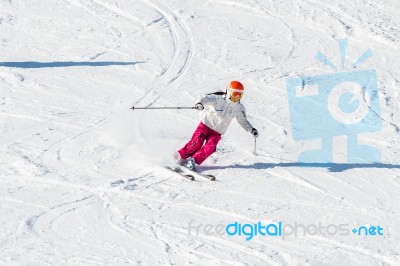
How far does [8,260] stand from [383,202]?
14.4 feet

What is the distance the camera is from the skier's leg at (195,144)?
9781mm

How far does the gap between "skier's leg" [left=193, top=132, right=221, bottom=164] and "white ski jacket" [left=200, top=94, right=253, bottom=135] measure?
94 millimetres

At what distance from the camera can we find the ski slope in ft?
25.0

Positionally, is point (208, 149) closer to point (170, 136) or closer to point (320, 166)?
point (170, 136)

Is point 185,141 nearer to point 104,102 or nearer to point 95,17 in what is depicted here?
point 104,102

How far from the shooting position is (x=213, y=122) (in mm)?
9727

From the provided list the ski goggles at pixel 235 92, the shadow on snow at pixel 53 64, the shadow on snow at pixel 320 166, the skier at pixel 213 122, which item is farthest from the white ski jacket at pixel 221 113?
the shadow on snow at pixel 53 64

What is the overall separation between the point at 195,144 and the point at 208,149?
19 cm

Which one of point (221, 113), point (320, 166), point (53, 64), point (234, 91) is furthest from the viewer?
point (53, 64)

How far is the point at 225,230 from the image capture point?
7.92 meters

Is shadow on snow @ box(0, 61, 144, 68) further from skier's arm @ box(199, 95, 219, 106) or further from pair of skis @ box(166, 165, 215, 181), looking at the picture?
pair of skis @ box(166, 165, 215, 181)

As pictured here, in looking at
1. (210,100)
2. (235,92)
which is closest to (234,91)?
(235,92)

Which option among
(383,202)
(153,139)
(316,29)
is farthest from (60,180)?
(316,29)

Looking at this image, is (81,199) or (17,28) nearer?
(81,199)
